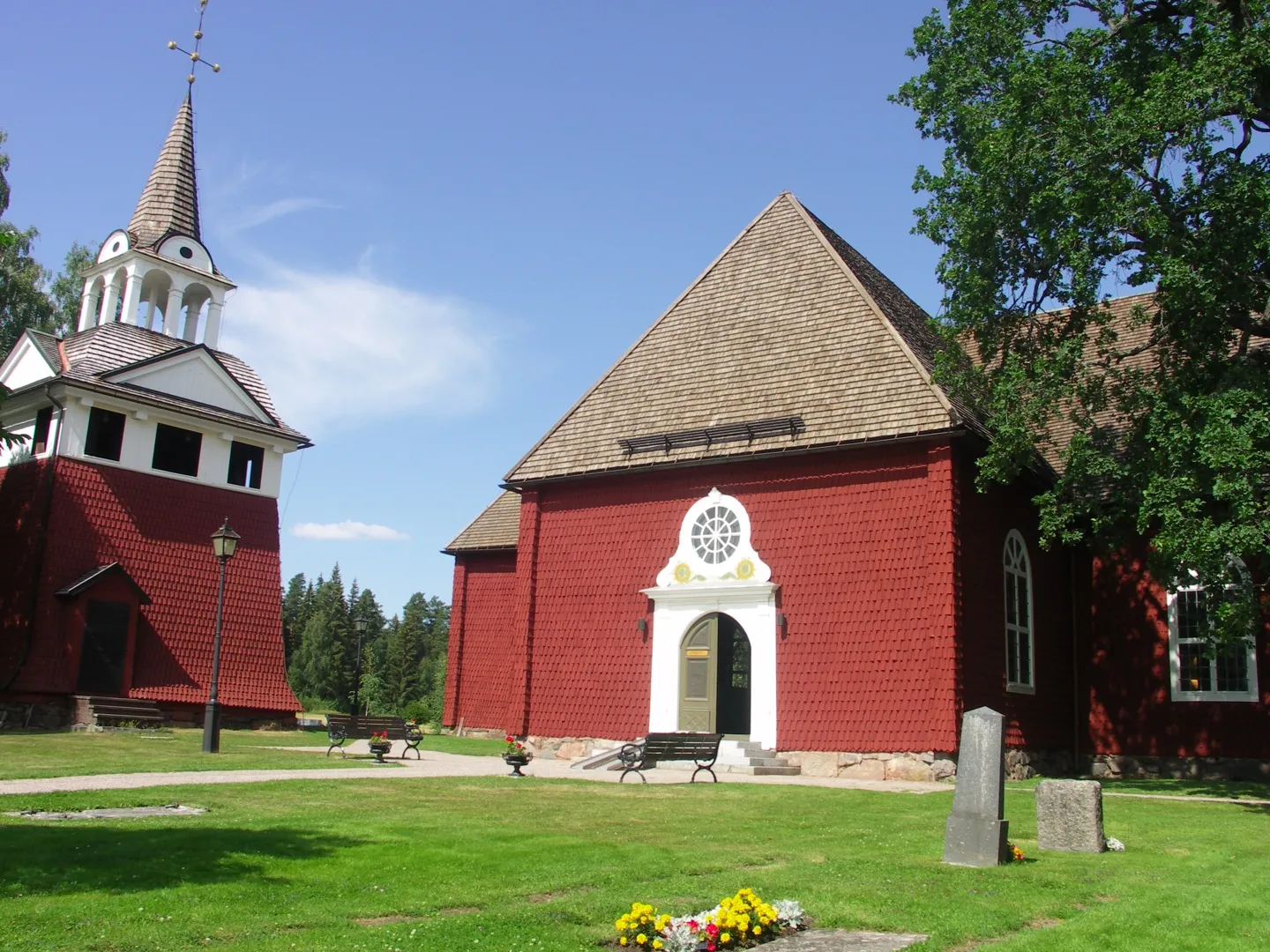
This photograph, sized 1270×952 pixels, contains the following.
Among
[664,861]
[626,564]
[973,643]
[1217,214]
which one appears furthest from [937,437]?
[664,861]

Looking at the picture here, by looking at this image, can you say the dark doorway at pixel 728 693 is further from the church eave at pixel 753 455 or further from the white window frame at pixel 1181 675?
the white window frame at pixel 1181 675

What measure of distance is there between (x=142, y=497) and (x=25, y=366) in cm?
491

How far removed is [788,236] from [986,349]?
6758 millimetres

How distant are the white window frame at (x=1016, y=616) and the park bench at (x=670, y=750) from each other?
20.6 feet

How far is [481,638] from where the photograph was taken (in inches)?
1201

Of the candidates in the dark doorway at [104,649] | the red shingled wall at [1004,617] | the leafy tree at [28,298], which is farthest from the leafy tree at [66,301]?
the red shingled wall at [1004,617]

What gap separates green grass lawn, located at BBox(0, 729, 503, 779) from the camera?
617 inches

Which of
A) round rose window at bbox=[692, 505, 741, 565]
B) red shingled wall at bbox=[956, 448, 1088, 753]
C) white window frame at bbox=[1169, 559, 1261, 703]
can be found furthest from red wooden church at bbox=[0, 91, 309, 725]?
white window frame at bbox=[1169, 559, 1261, 703]

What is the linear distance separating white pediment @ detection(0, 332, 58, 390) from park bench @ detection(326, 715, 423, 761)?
526 inches

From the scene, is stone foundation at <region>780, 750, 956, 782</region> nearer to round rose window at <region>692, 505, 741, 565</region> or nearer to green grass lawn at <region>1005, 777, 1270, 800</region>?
green grass lawn at <region>1005, 777, 1270, 800</region>

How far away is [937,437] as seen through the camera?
62.6 feet

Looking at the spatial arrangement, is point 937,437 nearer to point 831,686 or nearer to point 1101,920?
point 831,686

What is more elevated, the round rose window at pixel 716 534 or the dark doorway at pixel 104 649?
the round rose window at pixel 716 534

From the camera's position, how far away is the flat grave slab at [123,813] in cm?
1020
